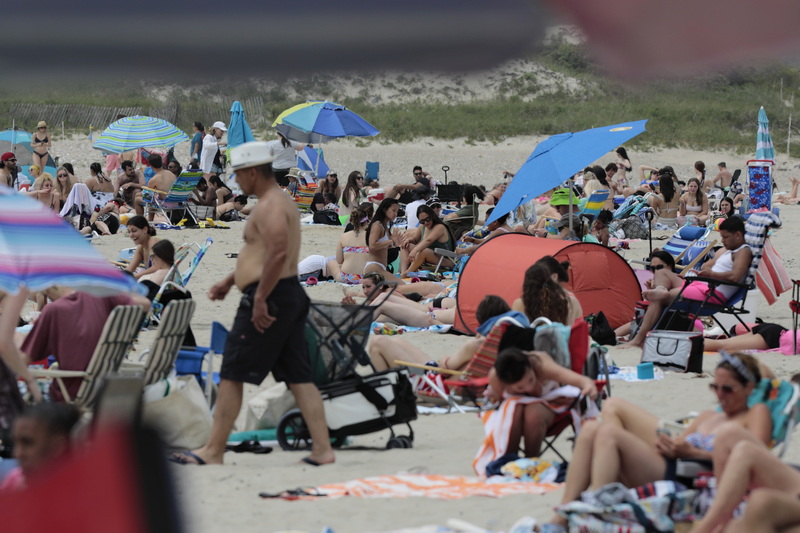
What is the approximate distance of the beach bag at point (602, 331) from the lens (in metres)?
8.13

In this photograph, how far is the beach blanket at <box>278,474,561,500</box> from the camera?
4.38m

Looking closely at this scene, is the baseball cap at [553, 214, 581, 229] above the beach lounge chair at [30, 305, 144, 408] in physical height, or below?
above

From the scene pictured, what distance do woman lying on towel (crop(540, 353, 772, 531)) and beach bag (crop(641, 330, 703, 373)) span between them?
301 centimetres

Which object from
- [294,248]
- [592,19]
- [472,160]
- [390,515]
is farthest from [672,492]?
[472,160]

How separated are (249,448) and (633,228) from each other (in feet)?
35.0

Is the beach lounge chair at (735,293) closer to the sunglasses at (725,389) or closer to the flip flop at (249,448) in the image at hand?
the flip flop at (249,448)

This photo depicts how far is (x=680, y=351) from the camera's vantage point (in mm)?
7078

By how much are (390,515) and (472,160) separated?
25.4 m

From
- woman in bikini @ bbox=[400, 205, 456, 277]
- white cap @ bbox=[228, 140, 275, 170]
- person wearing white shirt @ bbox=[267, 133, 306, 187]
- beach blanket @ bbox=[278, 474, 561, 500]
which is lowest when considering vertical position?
beach blanket @ bbox=[278, 474, 561, 500]

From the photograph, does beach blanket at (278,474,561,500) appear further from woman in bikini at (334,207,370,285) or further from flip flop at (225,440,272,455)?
woman in bikini at (334,207,370,285)

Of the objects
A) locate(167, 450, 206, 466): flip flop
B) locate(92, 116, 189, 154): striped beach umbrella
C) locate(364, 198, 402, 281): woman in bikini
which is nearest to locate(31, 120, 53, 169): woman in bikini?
locate(92, 116, 189, 154): striped beach umbrella

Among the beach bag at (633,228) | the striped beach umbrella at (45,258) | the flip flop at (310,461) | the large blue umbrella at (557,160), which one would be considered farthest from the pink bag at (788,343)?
the beach bag at (633,228)

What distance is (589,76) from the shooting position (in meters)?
1.35

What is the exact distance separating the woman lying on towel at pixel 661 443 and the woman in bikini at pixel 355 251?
258 inches
